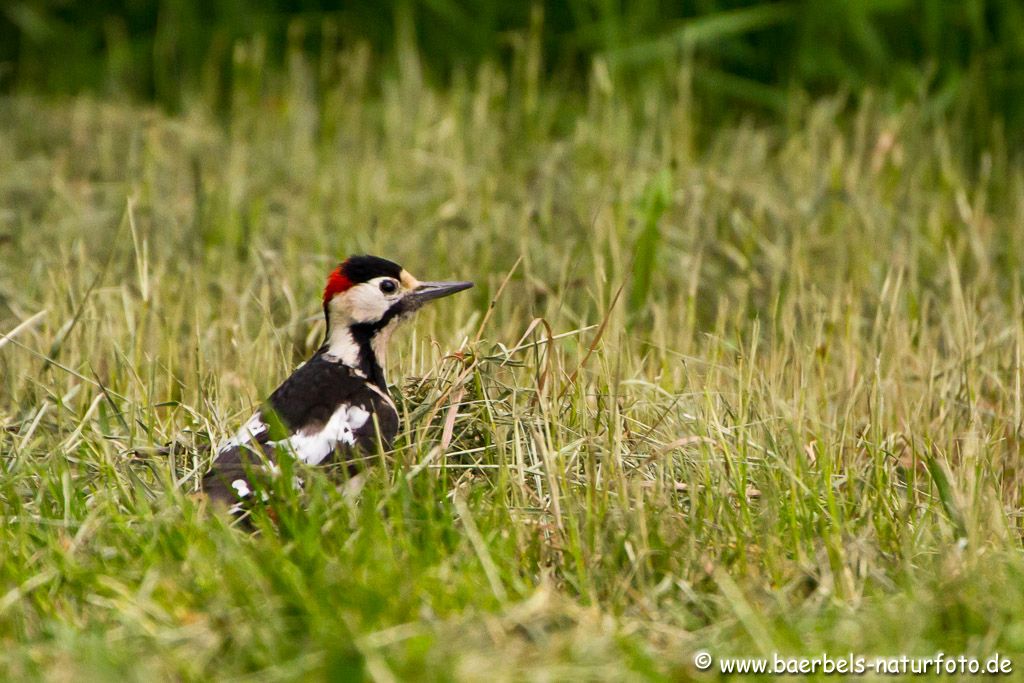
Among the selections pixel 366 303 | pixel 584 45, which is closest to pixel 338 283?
pixel 366 303

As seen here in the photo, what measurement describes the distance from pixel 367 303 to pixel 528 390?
65cm

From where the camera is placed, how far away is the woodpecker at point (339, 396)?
3.54 meters

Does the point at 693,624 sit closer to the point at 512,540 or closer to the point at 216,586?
the point at 512,540

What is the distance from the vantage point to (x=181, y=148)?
24.4 ft

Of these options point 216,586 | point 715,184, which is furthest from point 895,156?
point 216,586

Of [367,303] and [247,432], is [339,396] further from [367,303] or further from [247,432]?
[367,303]

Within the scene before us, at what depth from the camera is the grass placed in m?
2.92

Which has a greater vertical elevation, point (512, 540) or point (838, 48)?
point (838, 48)

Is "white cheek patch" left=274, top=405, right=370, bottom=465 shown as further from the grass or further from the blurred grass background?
the blurred grass background

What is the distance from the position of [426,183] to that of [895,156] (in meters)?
2.11

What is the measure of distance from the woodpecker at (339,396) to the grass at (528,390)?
0.11m

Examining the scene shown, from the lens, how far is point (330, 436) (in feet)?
12.7

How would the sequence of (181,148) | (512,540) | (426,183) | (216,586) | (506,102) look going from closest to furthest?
1. (216,586)
2. (512,540)
3. (426,183)
4. (181,148)
5. (506,102)

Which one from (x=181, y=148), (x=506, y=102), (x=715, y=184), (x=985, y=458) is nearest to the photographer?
(x=985, y=458)
